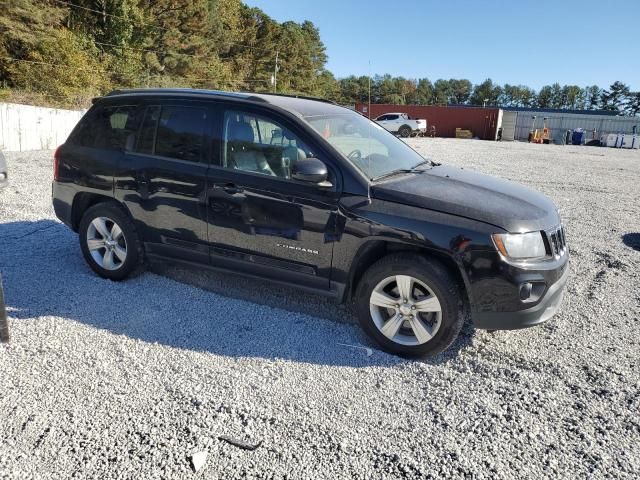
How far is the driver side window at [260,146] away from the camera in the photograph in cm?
383

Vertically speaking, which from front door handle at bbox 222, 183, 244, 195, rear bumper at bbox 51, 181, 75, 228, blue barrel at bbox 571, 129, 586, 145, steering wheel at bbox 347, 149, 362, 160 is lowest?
rear bumper at bbox 51, 181, 75, 228

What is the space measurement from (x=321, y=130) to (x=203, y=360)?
6.35ft

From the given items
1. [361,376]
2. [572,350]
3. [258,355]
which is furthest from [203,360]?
[572,350]

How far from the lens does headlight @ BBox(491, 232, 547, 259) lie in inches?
126

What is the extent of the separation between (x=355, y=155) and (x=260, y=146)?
769 millimetres

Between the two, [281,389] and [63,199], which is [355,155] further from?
[63,199]

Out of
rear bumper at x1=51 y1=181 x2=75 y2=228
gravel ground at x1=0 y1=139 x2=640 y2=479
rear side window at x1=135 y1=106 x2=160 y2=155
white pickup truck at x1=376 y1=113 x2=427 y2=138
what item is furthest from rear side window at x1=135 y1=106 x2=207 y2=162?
→ white pickup truck at x1=376 y1=113 x2=427 y2=138

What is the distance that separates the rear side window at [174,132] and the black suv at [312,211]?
0.5 inches

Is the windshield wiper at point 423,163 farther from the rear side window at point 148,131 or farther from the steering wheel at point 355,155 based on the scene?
the rear side window at point 148,131

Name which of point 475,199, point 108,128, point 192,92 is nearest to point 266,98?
point 192,92

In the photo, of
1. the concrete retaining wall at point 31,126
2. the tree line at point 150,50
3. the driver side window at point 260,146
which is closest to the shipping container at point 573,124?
the tree line at point 150,50

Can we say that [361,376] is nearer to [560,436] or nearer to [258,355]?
[258,355]

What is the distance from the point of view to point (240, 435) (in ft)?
8.77

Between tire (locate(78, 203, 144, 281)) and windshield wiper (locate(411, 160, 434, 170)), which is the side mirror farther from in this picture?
tire (locate(78, 203, 144, 281))
